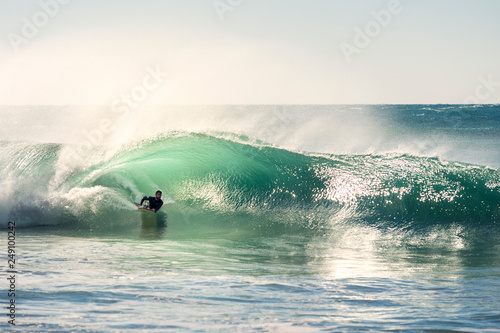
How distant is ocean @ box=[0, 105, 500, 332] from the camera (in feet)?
15.8

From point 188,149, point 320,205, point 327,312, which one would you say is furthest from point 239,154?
point 327,312

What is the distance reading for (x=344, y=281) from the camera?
6090 mm

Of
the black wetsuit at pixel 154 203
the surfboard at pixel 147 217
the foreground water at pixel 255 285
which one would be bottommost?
the foreground water at pixel 255 285

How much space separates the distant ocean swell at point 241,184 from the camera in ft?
35.9

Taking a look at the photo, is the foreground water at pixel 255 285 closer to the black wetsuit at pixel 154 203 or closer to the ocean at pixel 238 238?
the ocean at pixel 238 238

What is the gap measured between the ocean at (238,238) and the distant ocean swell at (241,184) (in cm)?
4

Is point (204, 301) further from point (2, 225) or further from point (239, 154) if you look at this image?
point (239, 154)

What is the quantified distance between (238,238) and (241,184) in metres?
3.08

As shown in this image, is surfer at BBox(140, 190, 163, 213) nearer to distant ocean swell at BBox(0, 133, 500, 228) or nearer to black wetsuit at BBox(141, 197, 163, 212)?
black wetsuit at BBox(141, 197, 163, 212)

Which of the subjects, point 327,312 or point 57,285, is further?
point 57,285

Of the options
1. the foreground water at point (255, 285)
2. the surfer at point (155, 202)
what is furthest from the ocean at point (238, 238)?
the surfer at point (155, 202)

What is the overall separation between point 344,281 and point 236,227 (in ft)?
15.3

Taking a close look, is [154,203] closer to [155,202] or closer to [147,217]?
[155,202]

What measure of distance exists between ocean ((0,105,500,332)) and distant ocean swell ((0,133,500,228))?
0.13 ft
